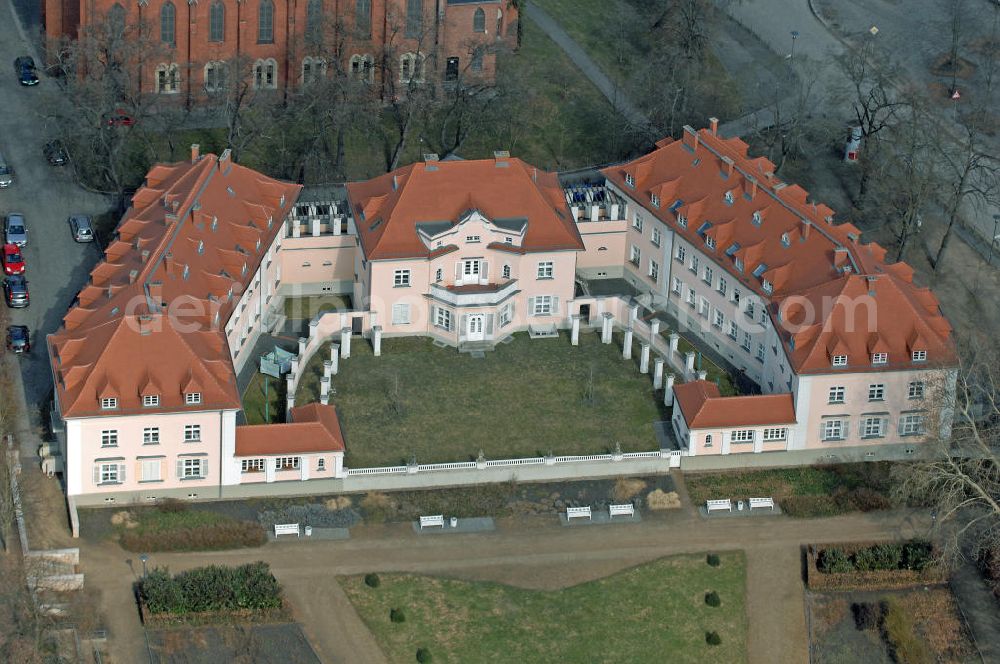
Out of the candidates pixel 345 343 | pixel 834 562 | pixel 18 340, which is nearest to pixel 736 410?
pixel 834 562

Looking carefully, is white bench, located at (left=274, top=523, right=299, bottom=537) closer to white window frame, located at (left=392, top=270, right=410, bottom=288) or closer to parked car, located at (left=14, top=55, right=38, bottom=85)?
white window frame, located at (left=392, top=270, right=410, bottom=288)

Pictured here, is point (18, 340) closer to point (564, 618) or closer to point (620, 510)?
point (620, 510)

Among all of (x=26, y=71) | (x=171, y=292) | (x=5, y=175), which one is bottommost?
(x=171, y=292)

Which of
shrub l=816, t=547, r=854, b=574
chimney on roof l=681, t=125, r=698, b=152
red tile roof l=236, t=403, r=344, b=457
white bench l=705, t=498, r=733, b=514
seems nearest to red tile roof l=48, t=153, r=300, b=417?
red tile roof l=236, t=403, r=344, b=457

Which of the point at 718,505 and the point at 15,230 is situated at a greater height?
the point at 15,230

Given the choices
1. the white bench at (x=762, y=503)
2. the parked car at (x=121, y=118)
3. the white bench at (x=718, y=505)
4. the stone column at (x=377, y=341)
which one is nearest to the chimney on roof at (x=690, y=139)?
the stone column at (x=377, y=341)

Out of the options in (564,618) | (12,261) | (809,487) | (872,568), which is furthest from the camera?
(12,261)

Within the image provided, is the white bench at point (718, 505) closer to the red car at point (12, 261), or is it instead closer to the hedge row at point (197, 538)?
the hedge row at point (197, 538)
